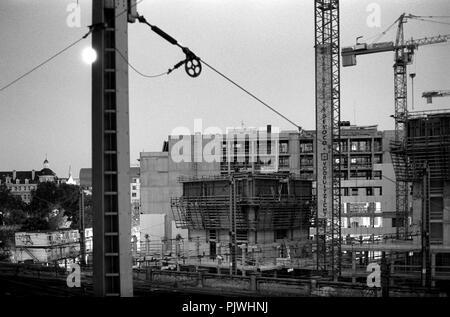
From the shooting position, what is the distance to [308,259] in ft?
121

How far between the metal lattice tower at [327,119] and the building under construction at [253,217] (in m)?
2.40

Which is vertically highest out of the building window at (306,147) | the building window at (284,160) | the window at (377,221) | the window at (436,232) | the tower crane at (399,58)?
the tower crane at (399,58)

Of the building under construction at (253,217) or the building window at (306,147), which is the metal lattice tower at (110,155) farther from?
the building window at (306,147)

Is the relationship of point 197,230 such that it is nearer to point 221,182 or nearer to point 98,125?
point 221,182

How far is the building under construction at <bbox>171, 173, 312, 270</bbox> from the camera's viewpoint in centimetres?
3491

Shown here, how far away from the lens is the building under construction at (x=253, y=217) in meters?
34.9

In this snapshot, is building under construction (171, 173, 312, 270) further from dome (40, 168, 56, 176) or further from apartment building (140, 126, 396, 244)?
dome (40, 168, 56, 176)

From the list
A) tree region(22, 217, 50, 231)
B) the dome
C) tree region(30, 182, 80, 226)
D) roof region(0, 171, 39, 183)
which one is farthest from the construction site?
the dome

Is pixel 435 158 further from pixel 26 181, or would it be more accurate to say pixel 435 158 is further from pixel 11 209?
pixel 26 181

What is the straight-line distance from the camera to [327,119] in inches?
1475

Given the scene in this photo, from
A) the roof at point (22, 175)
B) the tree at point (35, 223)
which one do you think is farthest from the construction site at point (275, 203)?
the roof at point (22, 175)

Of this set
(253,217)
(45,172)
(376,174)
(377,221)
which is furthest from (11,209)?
(376,174)
